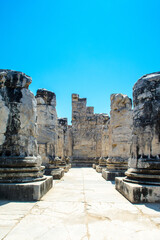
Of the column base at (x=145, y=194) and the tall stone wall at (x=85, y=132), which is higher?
the tall stone wall at (x=85, y=132)

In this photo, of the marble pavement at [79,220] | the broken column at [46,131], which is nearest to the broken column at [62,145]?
the broken column at [46,131]

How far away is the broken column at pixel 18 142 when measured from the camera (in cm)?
360

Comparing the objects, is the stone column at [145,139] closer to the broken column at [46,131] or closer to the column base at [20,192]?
the column base at [20,192]

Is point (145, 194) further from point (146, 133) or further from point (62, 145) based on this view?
point (62, 145)

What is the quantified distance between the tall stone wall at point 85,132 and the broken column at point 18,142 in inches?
549

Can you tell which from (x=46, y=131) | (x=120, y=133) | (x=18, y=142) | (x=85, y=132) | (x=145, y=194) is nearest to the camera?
(x=145, y=194)

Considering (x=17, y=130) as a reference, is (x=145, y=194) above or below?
below

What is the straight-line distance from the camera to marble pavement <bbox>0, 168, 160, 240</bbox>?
2.12m

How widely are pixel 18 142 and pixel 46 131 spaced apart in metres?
3.15

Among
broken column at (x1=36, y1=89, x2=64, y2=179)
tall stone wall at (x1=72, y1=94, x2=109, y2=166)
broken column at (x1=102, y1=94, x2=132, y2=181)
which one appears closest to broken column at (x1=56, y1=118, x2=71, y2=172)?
broken column at (x1=36, y1=89, x2=64, y2=179)

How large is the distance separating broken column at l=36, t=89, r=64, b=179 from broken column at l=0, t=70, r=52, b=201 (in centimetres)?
272

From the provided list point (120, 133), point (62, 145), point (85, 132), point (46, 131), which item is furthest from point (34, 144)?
point (85, 132)

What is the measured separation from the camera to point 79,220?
2578mm

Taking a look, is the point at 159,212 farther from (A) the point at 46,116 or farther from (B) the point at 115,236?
(A) the point at 46,116
